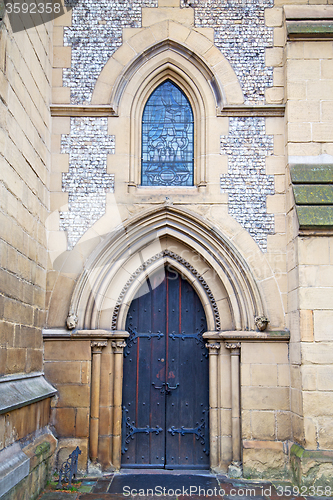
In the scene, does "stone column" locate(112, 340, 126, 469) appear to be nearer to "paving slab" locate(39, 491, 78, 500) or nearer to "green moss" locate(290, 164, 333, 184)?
"paving slab" locate(39, 491, 78, 500)

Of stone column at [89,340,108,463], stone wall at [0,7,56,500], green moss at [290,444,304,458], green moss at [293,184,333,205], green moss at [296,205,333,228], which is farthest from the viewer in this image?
stone column at [89,340,108,463]

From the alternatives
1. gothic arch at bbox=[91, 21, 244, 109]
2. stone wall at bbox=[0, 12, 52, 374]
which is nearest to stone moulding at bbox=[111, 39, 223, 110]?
gothic arch at bbox=[91, 21, 244, 109]

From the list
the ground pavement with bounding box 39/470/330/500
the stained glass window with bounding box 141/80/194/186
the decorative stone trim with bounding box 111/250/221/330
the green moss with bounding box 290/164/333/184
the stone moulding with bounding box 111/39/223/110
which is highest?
the stone moulding with bounding box 111/39/223/110

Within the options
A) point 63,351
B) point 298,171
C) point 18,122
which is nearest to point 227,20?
point 298,171

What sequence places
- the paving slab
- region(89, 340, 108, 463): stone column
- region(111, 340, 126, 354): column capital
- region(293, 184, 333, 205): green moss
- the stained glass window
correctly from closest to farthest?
the paving slab, region(293, 184, 333, 205): green moss, region(89, 340, 108, 463): stone column, region(111, 340, 126, 354): column capital, the stained glass window

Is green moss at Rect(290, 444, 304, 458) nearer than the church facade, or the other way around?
green moss at Rect(290, 444, 304, 458)

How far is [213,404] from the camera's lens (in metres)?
5.54

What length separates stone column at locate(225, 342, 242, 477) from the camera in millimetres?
5316

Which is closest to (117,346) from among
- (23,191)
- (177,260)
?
(177,260)

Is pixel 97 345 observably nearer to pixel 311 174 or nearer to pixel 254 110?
pixel 311 174

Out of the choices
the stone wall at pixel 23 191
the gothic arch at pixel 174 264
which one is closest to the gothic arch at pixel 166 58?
the stone wall at pixel 23 191

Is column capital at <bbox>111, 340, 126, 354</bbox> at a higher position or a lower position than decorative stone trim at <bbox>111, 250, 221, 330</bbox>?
lower

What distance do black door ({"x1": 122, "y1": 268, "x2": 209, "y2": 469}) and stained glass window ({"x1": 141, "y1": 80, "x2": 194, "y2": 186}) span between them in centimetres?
118

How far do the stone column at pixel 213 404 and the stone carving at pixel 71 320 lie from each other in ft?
5.06
